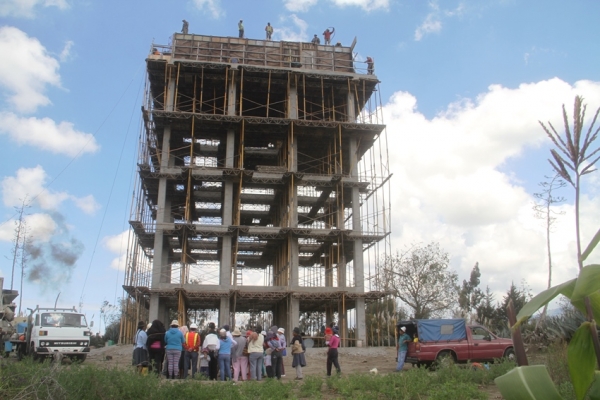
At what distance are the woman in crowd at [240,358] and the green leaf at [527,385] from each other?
14.9 meters

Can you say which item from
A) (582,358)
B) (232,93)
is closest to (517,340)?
(582,358)

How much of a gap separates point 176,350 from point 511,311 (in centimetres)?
1393

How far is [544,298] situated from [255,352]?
14.7 m

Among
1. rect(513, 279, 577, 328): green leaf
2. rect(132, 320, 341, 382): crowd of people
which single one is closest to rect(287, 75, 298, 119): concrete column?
rect(132, 320, 341, 382): crowd of people

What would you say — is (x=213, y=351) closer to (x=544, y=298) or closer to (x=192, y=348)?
(x=192, y=348)

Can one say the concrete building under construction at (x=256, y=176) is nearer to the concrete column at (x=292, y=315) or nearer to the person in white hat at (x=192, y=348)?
the concrete column at (x=292, y=315)

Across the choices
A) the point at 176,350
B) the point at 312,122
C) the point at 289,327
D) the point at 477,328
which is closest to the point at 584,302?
the point at 176,350

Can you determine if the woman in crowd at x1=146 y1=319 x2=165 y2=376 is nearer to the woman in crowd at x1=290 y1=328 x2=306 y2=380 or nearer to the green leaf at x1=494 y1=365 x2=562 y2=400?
the woman in crowd at x1=290 y1=328 x2=306 y2=380

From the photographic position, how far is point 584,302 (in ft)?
4.02

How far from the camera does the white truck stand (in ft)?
68.0

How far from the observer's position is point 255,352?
49.8 feet

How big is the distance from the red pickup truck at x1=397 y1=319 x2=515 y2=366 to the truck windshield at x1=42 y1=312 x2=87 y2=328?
12754mm

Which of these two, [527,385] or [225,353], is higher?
[527,385]

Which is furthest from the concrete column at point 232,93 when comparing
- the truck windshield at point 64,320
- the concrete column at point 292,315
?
the truck windshield at point 64,320
